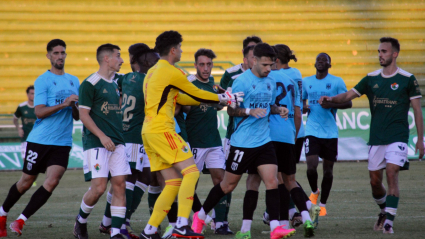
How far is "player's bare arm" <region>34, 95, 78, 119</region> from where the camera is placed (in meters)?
6.36

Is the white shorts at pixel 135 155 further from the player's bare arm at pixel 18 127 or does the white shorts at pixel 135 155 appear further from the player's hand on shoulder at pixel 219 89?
the player's bare arm at pixel 18 127

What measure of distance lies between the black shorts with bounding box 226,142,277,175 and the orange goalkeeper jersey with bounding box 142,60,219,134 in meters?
0.73

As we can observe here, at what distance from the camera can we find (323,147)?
865 cm

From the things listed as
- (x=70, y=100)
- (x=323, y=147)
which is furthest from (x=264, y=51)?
(x=323, y=147)

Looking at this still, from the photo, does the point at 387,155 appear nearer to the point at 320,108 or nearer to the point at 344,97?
the point at 344,97

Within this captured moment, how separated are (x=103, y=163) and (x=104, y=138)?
0.32 metres

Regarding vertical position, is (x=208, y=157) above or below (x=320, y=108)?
below

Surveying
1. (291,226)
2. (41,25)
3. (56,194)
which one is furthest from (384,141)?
(41,25)

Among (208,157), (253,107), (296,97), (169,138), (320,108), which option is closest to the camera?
(169,138)

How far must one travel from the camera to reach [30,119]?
44.6 feet

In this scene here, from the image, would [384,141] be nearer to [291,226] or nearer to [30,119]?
[291,226]

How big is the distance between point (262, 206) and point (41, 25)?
13114 mm

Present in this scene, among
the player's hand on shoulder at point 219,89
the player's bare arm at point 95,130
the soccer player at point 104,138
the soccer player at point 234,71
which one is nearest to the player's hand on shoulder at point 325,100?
the soccer player at point 234,71

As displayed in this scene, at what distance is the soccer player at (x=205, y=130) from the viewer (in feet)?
23.4
